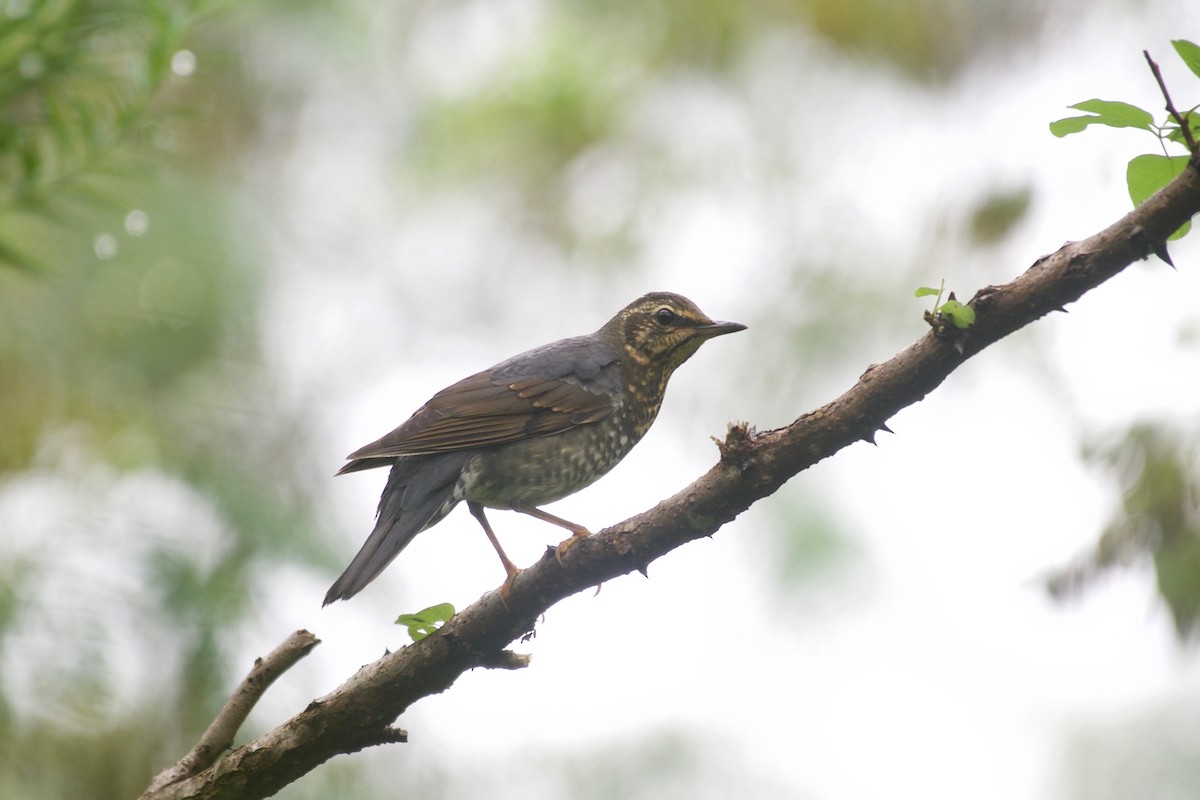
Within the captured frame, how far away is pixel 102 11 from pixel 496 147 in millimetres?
Result: 4949

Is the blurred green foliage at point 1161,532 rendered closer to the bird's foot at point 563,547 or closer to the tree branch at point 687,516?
the tree branch at point 687,516

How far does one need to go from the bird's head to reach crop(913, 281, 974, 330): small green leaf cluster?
8.46 ft

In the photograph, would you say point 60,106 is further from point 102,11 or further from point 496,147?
point 496,147

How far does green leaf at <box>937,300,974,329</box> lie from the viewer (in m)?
2.42

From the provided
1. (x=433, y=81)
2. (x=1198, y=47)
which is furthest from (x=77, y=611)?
(x=433, y=81)

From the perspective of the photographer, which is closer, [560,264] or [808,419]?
[808,419]

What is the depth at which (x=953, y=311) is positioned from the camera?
2432 mm

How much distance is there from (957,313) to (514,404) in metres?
2.52

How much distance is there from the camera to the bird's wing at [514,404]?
14.2 feet

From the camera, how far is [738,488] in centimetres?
276

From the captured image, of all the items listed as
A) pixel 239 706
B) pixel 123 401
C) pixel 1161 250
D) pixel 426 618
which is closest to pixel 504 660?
pixel 426 618

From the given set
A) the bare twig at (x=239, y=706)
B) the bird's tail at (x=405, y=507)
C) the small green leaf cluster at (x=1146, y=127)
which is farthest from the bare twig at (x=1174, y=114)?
the bird's tail at (x=405, y=507)

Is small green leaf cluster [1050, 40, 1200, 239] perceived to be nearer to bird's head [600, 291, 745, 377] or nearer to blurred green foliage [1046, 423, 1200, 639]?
blurred green foliage [1046, 423, 1200, 639]

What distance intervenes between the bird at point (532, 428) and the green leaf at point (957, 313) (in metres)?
1.89
